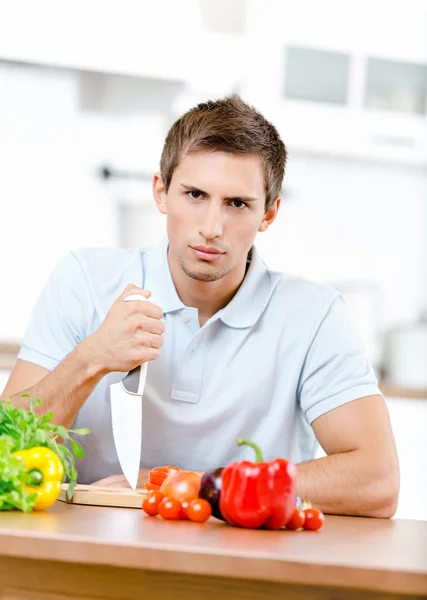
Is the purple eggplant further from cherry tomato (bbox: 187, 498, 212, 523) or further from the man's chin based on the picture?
the man's chin

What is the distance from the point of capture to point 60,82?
11.8 ft

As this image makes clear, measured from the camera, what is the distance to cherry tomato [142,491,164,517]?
135 centimetres

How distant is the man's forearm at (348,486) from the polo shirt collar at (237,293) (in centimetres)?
38

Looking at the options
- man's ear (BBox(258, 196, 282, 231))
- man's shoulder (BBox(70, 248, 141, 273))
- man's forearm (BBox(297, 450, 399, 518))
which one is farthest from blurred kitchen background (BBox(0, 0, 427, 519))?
man's forearm (BBox(297, 450, 399, 518))

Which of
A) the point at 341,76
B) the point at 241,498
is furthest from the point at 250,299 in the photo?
the point at 341,76

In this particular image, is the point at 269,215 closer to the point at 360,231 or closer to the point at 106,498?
the point at 106,498

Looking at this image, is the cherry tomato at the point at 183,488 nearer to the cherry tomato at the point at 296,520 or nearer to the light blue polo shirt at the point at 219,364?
the cherry tomato at the point at 296,520

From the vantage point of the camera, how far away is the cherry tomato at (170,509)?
52.0 inches

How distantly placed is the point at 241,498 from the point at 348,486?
1.41 feet

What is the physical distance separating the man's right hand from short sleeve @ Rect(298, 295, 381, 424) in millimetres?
358

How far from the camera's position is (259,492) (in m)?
1.25

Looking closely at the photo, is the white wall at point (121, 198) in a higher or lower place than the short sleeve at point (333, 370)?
higher

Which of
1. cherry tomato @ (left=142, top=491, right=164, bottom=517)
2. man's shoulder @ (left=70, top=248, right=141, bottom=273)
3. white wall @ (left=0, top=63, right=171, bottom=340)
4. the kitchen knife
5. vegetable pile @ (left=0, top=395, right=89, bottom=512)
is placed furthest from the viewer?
white wall @ (left=0, top=63, right=171, bottom=340)

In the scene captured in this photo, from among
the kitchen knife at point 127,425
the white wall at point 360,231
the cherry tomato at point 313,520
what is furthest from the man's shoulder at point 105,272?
the white wall at point 360,231
